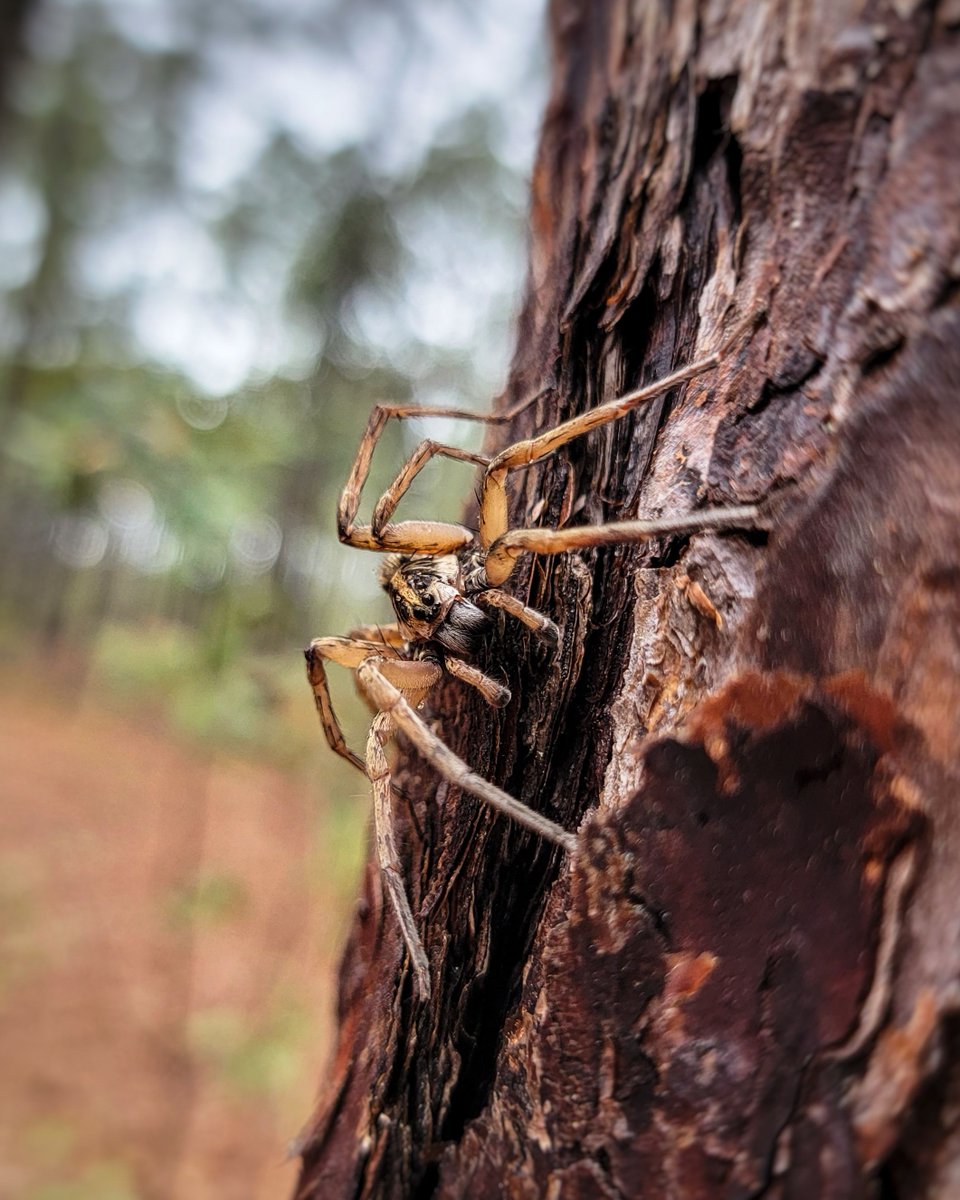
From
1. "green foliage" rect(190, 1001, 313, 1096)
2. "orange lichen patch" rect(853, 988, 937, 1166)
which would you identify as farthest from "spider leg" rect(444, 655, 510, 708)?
"green foliage" rect(190, 1001, 313, 1096)

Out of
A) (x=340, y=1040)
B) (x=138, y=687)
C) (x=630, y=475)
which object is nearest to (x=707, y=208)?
(x=630, y=475)

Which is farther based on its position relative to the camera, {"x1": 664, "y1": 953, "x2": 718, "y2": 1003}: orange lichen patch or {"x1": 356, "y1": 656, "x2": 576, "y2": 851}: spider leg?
{"x1": 356, "y1": 656, "x2": 576, "y2": 851}: spider leg

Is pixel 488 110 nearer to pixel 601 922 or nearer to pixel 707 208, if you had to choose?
pixel 707 208

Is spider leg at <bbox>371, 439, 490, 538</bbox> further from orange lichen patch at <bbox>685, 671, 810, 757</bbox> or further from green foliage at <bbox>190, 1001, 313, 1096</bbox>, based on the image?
green foliage at <bbox>190, 1001, 313, 1096</bbox>

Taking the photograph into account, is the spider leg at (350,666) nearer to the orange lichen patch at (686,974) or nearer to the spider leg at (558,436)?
the spider leg at (558,436)

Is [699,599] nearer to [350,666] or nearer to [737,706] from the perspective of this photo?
[737,706]

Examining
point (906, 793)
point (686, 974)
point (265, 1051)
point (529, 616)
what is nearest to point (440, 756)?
point (529, 616)

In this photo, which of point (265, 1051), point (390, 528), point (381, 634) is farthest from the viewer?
A: point (265, 1051)
